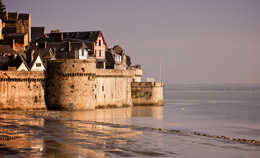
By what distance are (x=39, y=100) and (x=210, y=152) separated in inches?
1131

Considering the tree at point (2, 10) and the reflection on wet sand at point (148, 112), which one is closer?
the reflection on wet sand at point (148, 112)

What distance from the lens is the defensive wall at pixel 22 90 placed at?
49.9 meters

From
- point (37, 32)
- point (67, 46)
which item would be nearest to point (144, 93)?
point (67, 46)

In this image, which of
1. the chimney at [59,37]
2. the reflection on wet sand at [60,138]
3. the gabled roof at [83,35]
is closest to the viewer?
the reflection on wet sand at [60,138]

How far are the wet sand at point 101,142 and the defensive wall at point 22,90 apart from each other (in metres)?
7.97

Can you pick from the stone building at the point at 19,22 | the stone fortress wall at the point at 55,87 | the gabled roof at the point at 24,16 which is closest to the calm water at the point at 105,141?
the stone fortress wall at the point at 55,87

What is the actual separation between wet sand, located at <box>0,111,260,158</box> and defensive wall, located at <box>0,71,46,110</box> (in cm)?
797

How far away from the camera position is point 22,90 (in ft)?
168

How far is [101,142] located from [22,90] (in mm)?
22924

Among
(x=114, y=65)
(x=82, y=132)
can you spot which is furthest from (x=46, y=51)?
(x=82, y=132)

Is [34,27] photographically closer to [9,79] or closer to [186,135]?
[9,79]

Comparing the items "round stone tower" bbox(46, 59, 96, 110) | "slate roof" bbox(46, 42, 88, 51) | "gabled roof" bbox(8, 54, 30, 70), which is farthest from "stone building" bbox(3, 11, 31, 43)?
"round stone tower" bbox(46, 59, 96, 110)

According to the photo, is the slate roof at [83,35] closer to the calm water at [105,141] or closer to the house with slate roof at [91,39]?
the house with slate roof at [91,39]

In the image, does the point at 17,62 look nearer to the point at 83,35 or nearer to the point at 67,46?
the point at 67,46
